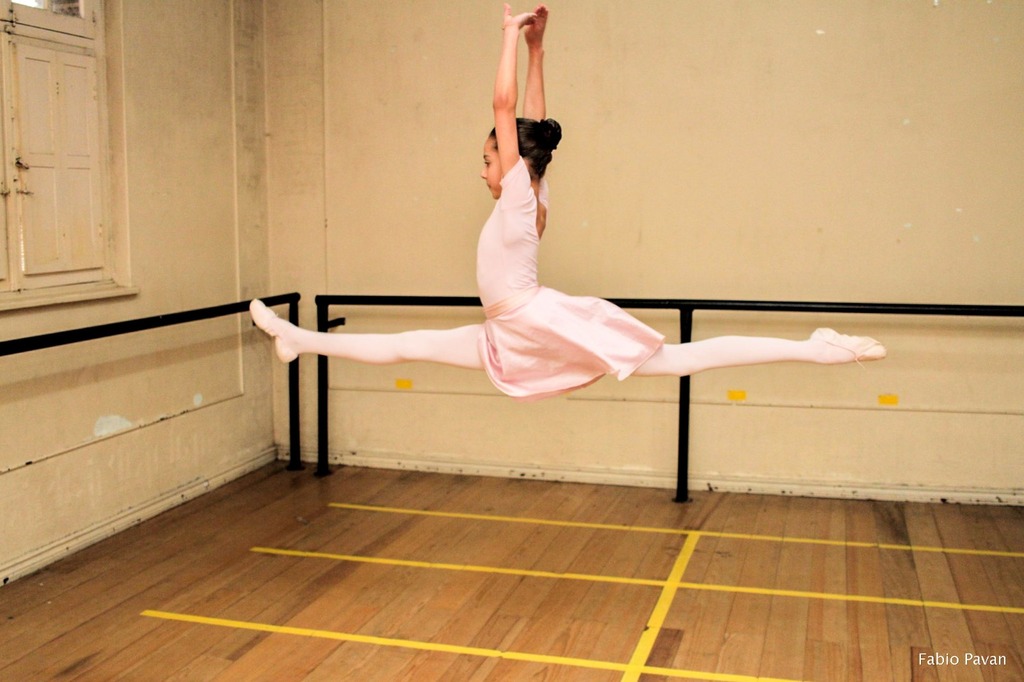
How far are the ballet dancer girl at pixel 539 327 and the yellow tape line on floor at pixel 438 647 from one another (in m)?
0.88

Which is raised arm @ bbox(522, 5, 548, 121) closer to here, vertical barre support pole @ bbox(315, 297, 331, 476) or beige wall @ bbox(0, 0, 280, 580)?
beige wall @ bbox(0, 0, 280, 580)

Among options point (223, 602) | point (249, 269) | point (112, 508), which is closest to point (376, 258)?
point (249, 269)

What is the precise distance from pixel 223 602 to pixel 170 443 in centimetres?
144

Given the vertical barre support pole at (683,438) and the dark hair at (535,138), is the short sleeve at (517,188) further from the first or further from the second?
the vertical barre support pole at (683,438)

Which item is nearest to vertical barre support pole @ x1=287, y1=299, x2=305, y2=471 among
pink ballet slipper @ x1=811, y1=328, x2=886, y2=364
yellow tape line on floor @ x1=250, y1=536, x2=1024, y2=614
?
yellow tape line on floor @ x1=250, y1=536, x2=1024, y2=614

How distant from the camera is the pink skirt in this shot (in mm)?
3637

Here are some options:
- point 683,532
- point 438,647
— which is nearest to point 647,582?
point 683,532

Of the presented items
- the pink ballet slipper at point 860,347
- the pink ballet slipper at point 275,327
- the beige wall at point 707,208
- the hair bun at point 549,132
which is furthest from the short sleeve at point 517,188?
the beige wall at point 707,208

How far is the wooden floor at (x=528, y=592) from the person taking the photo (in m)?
3.44

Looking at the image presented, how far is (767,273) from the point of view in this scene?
5.36 metres

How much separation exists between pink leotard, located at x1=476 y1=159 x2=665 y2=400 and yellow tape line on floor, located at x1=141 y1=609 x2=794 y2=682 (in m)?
0.89

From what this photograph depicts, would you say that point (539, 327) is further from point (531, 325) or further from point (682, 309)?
point (682, 309)

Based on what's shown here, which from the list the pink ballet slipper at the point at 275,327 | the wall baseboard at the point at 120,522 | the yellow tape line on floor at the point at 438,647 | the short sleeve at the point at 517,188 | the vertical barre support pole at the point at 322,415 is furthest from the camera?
the vertical barre support pole at the point at 322,415

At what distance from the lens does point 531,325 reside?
363cm
